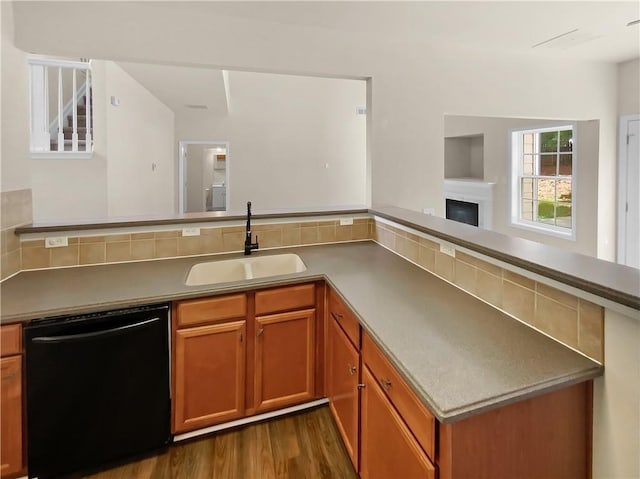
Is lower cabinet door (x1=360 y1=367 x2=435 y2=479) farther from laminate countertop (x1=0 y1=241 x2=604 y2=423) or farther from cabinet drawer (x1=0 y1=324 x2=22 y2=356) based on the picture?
cabinet drawer (x1=0 y1=324 x2=22 y2=356)

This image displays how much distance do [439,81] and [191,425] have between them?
3104mm

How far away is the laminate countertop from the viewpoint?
A: 1041 millimetres

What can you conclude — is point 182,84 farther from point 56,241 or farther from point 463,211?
point 463,211

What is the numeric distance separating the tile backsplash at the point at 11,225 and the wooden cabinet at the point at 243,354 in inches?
38.0

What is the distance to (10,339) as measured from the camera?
59.9 inches

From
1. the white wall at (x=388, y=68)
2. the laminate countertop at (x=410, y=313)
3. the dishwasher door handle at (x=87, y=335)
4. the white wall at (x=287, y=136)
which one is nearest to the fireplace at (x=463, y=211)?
the white wall at (x=287, y=136)

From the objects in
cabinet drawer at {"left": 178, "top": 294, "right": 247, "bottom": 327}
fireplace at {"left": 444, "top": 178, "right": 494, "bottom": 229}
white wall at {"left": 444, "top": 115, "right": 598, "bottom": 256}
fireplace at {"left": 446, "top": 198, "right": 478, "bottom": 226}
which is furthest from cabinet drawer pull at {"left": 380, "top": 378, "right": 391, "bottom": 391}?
fireplace at {"left": 446, "top": 198, "right": 478, "bottom": 226}

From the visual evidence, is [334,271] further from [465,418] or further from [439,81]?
[439,81]

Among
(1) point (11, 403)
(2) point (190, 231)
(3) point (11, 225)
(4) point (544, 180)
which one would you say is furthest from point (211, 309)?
(4) point (544, 180)

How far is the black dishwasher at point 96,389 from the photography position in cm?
156

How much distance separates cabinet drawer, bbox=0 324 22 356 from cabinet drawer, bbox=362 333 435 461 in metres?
1.43

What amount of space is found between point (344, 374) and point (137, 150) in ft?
15.3

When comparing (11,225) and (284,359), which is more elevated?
(11,225)

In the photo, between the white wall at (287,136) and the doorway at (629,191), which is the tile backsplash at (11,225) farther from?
the doorway at (629,191)
